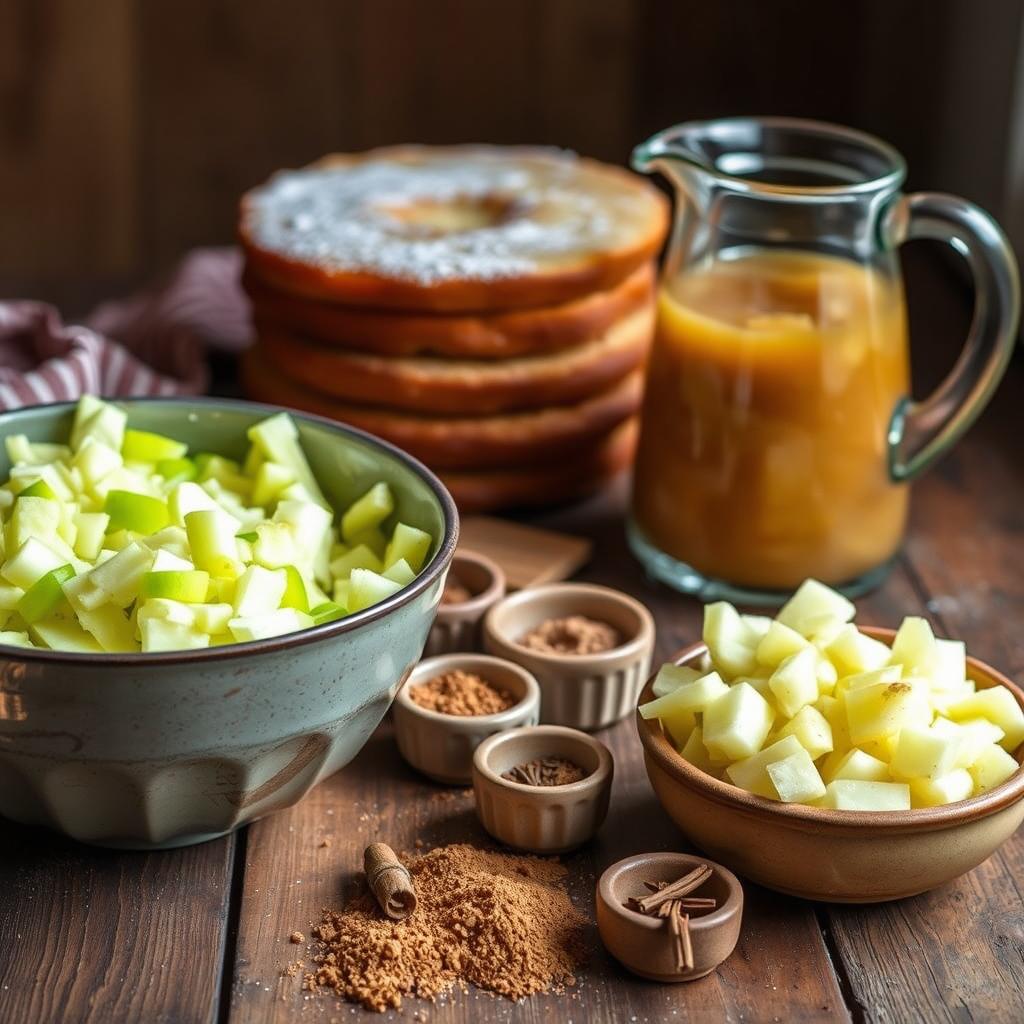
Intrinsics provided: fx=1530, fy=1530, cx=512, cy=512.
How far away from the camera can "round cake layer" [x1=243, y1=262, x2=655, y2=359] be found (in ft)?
5.16

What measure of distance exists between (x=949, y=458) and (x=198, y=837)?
3.60 ft

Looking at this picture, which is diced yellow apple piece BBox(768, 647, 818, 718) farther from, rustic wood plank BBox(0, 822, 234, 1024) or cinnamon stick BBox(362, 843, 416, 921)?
rustic wood plank BBox(0, 822, 234, 1024)

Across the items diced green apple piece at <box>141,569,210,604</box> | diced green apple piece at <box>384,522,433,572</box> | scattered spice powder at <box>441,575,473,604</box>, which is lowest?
scattered spice powder at <box>441,575,473,604</box>

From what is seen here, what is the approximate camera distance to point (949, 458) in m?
1.84

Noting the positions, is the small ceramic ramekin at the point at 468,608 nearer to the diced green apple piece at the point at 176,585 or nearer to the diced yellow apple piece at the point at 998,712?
the diced green apple piece at the point at 176,585

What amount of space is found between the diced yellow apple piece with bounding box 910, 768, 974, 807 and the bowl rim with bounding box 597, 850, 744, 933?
0.13 meters

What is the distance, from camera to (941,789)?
1016 mm

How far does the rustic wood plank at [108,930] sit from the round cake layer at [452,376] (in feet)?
1.93

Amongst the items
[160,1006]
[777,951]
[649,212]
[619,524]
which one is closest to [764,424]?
[619,524]

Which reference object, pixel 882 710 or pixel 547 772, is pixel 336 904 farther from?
pixel 882 710

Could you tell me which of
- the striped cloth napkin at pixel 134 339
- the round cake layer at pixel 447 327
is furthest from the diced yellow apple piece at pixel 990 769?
the striped cloth napkin at pixel 134 339

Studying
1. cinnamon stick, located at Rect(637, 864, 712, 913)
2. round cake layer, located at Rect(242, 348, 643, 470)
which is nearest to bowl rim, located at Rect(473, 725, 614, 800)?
cinnamon stick, located at Rect(637, 864, 712, 913)

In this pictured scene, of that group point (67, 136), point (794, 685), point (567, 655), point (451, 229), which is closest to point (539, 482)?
point (451, 229)

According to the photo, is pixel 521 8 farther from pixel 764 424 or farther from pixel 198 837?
pixel 198 837
